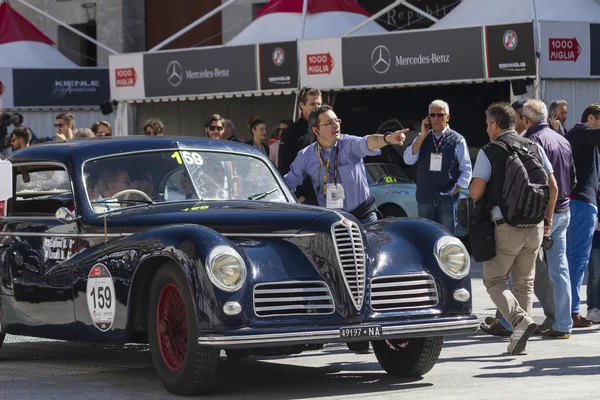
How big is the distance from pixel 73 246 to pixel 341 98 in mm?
14238

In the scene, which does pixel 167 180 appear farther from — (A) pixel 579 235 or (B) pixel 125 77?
(B) pixel 125 77

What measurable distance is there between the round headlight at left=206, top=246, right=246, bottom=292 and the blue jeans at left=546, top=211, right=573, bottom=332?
3609mm

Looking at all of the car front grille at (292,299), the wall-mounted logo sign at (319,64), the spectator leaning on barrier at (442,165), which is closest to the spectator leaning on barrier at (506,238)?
the spectator leaning on barrier at (442,165)

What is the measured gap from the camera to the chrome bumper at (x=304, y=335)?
691 cm

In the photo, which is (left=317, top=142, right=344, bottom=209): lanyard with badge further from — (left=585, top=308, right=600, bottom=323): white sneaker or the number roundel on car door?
(left=585, top=308, right=600, bottom=323): white sneaker

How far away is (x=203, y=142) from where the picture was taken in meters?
8.91

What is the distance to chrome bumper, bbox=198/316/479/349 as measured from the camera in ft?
22.7

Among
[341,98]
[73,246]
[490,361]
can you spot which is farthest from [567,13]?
[73,246]

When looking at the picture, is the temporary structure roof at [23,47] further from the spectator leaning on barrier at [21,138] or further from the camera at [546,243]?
the camera at [546,243]

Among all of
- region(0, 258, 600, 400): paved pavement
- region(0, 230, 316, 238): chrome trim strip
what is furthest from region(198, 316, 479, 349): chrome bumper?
region(0, 230, 316, 238): chrome trim strip

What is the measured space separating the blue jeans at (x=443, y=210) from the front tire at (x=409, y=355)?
2.96 meters

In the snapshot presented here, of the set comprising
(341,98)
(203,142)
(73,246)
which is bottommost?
(73,246)

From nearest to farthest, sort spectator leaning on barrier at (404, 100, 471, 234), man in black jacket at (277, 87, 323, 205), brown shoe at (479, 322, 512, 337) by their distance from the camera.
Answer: brown shoe at (479, 322, 512, 337)
man in black jacket at (277, 87, 323, 205)
spectator leaning on barrier at (404, 100, 471, 234)

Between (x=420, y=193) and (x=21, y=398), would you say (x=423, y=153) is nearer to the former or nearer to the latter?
(x=420, y=193)
